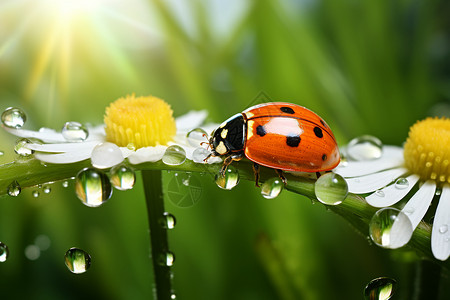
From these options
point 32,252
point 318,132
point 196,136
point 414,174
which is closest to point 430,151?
point 414,174

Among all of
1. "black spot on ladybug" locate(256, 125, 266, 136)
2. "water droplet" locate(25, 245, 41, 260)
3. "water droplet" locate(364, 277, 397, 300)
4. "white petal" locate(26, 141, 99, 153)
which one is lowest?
"water droplet" locate(364, 277, 397, 300)

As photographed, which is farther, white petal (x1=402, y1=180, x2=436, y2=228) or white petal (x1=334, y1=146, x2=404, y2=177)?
white petal (x1=334, y1=146, x2=404, y2=177)

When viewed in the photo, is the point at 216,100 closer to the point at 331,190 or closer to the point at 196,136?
the point at 196,136

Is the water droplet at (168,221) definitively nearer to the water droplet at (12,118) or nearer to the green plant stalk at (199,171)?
the green plant stalk at (199,171)

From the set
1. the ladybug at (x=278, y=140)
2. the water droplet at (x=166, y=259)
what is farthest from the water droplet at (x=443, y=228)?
the water droplet at (x=166, y=259)

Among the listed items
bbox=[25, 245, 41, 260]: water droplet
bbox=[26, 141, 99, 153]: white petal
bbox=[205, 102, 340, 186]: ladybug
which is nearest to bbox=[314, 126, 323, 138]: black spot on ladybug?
bbox=[205, 102, 340, 186]: ladybug

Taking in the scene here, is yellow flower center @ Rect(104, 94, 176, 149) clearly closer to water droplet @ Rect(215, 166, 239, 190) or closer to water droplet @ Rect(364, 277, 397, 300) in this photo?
water droplet @ Rect(215, 166, 239, 190)

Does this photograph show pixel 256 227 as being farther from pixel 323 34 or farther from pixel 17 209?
pixel 323 34
